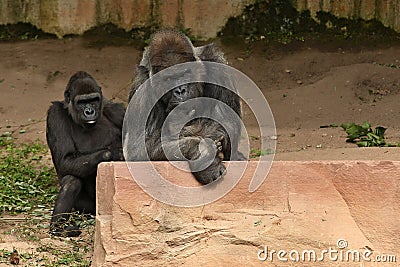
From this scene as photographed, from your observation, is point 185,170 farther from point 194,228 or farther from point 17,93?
point 17,93

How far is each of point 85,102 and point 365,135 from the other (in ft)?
9.90

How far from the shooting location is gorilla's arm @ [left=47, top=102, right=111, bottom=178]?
714cm

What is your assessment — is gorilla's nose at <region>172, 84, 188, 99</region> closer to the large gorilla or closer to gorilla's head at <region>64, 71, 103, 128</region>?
the large gorilla

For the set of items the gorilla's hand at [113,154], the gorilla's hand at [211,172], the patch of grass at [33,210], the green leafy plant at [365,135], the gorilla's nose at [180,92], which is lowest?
the patch of grass at [33,210]

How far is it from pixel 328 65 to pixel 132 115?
5481mm

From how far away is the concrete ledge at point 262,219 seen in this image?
467 cm

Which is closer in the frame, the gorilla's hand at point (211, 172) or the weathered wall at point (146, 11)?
the gorilla's hand at point (211, 172)

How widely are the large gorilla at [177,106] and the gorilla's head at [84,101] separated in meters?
1.35

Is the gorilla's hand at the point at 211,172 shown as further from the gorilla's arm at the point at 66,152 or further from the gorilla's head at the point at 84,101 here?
the gorilla's head at the point at 84,101

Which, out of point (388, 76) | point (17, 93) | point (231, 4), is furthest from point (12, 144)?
point (388, 76)

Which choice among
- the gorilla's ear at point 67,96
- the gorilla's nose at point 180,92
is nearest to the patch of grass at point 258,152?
the gorilla's ear at point 67,96

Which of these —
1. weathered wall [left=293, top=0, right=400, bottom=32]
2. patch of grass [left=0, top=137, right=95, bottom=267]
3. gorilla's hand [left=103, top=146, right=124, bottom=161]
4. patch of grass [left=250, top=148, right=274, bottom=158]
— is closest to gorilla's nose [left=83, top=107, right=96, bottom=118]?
gorilla's hand [left=103, top=146, right=124, bottom=161]

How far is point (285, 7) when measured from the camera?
1172 centimetres

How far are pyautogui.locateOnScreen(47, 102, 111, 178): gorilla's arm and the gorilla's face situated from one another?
0.47ft
